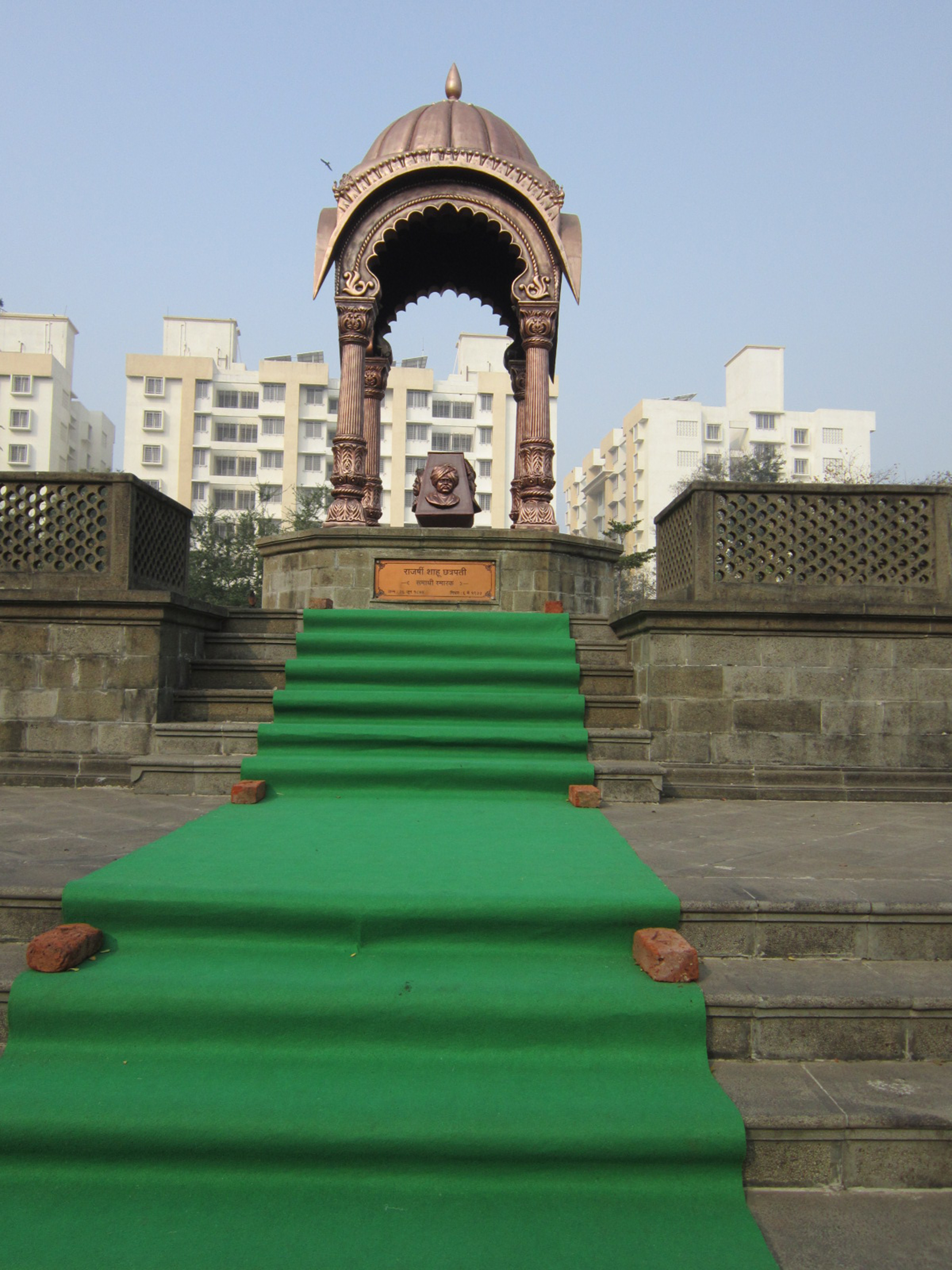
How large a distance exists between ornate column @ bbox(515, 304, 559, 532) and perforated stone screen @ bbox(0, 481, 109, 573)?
443 cm

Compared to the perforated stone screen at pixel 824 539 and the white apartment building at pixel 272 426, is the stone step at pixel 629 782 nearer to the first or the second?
the perforated stone screen at pixel 824 539

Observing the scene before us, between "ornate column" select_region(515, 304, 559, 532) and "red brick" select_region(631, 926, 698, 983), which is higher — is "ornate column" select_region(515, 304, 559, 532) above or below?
above

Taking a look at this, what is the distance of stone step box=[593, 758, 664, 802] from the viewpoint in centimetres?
553

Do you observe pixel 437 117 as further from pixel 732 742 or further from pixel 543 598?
pixel 732 742

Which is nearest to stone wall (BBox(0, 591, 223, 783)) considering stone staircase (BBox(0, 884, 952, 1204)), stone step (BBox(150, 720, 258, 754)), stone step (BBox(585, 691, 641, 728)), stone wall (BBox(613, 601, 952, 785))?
stone step (BBox(150, 720, 258, 754))

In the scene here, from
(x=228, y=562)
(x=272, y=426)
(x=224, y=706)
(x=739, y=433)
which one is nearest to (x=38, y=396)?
(x=272, y=426)

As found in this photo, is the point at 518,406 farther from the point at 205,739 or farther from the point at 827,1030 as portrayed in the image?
the point at 827,1030

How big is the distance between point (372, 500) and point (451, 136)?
14.3ft

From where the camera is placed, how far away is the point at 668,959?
9.43ft

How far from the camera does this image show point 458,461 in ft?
32.7

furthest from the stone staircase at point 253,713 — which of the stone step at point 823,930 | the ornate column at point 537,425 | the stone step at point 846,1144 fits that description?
the stone step at point 846,1144

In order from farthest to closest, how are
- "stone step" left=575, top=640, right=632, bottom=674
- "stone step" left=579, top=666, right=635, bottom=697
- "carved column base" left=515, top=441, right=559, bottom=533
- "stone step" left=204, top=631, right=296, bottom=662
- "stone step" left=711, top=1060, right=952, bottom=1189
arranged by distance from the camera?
"carved column base" left=515, top=441, right=559, bottom=533
"stone step" left=204, top=631, right=296, bottom=662
"stone step" left=575, top=640, right=632, bottom=674
"stone step" left=579, top=666, right=635, bottom=697
"stone step" left=711, top=1060, right=952, bottom=1189

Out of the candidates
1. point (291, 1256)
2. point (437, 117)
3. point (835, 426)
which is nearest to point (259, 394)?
point (835, 426)

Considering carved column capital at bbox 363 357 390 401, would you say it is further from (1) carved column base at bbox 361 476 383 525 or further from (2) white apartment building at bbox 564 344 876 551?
(2) white apartment building at bbox 564 344 876 551
